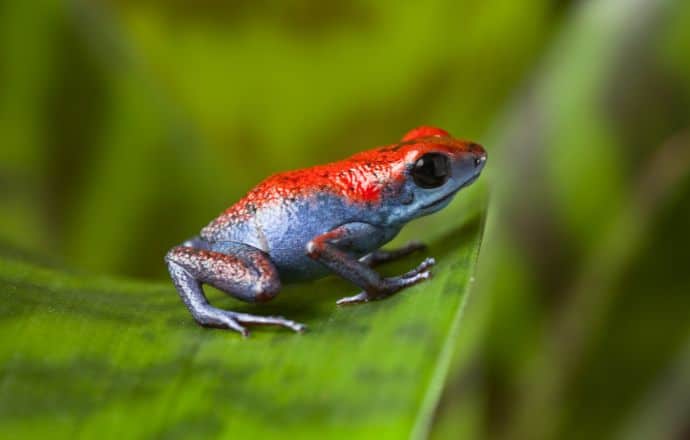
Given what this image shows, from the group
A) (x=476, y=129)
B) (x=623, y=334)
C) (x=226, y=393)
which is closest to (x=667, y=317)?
(x=623, y=334)

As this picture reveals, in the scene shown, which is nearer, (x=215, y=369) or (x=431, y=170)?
(x=215, y=369)

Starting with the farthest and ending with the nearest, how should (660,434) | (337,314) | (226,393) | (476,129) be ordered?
(476,129) → (660,434) → (337,314) → (226,393)

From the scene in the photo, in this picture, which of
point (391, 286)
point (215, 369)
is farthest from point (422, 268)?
point (215, 369)

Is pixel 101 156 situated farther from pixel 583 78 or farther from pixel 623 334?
pixel 623 334

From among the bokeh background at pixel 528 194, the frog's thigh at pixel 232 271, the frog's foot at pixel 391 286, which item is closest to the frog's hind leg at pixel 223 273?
the frog's thigh at pixel 232 271

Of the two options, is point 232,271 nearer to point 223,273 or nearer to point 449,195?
point 223,273

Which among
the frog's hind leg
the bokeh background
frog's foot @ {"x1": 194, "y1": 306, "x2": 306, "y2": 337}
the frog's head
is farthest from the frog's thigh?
the bokeh background
